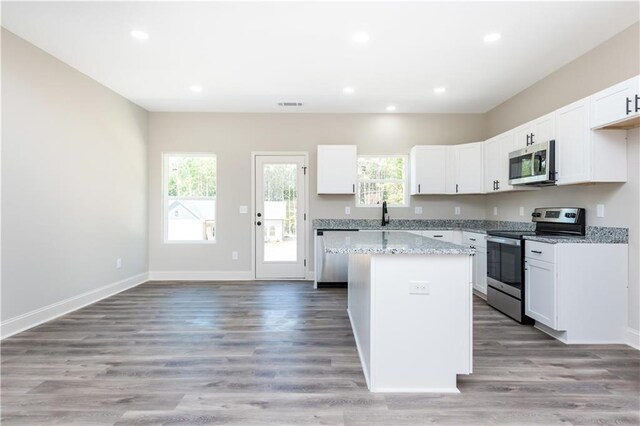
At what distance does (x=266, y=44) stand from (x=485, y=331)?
11.3ft

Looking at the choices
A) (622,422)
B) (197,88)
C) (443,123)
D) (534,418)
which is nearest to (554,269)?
(622,422)

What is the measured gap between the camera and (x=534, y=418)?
172cm

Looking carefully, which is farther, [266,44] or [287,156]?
[287,156]

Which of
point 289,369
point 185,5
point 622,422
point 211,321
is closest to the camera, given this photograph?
point 622,422

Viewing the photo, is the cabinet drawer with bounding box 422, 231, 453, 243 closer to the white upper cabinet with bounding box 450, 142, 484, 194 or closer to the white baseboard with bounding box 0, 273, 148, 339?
the white upper cabinet with bounding box 450, 142, 484, 194

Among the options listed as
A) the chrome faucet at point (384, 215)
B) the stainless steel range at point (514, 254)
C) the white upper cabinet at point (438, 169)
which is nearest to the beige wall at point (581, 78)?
the white upper cabinet at point (438, 169)

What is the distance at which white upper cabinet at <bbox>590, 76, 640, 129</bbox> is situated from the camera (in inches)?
91.0

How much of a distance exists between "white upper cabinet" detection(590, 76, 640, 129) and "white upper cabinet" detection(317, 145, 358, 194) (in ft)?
9.51

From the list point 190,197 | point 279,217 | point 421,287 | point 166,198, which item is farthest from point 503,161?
point 166,198

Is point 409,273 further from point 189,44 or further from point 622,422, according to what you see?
point 189,44

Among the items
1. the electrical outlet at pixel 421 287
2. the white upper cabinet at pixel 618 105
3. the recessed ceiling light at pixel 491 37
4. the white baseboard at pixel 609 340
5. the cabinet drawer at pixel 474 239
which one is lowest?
the white baseboard at pixel 609 340

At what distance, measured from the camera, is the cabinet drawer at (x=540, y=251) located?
2.78 m

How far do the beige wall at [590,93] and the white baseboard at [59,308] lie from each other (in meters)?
5.41

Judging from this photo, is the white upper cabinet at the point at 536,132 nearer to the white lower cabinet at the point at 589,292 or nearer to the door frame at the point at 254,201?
the white lower cabinet at the point at 589,292
